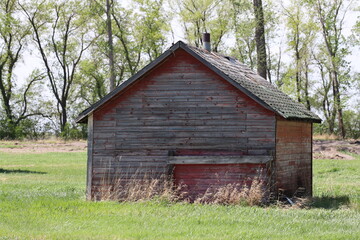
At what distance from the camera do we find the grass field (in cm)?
1307

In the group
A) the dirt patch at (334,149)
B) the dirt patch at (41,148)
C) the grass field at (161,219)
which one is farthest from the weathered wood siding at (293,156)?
the dirt patch at (41,148)

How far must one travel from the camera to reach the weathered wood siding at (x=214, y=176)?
63.5 ft

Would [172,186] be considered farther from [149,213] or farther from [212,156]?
[149,213]

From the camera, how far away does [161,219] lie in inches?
585

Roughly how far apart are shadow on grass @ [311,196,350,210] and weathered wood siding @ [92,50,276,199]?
218 cm

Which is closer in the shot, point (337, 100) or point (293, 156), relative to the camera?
point (293, 156)

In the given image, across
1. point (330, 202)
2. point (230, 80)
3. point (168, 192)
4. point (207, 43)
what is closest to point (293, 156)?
point (330, 202)

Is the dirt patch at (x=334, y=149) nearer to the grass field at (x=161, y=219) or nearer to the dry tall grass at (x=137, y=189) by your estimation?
the grass field at (x=161, y=219)

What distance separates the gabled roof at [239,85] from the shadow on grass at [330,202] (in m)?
2.65

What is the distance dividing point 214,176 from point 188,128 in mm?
1668

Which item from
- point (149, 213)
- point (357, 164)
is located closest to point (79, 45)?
point (357, 164)

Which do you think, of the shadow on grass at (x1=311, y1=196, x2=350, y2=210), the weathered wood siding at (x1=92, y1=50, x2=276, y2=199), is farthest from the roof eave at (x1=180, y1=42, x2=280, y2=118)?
the shadow on grass at (x1=311, y1=196, x2=350, y2=210)

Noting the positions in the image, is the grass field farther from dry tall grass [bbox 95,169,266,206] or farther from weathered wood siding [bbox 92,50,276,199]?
weathered wood siding [bbox 92,50,276,199]

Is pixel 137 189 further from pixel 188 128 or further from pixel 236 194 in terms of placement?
pixel 236 194
